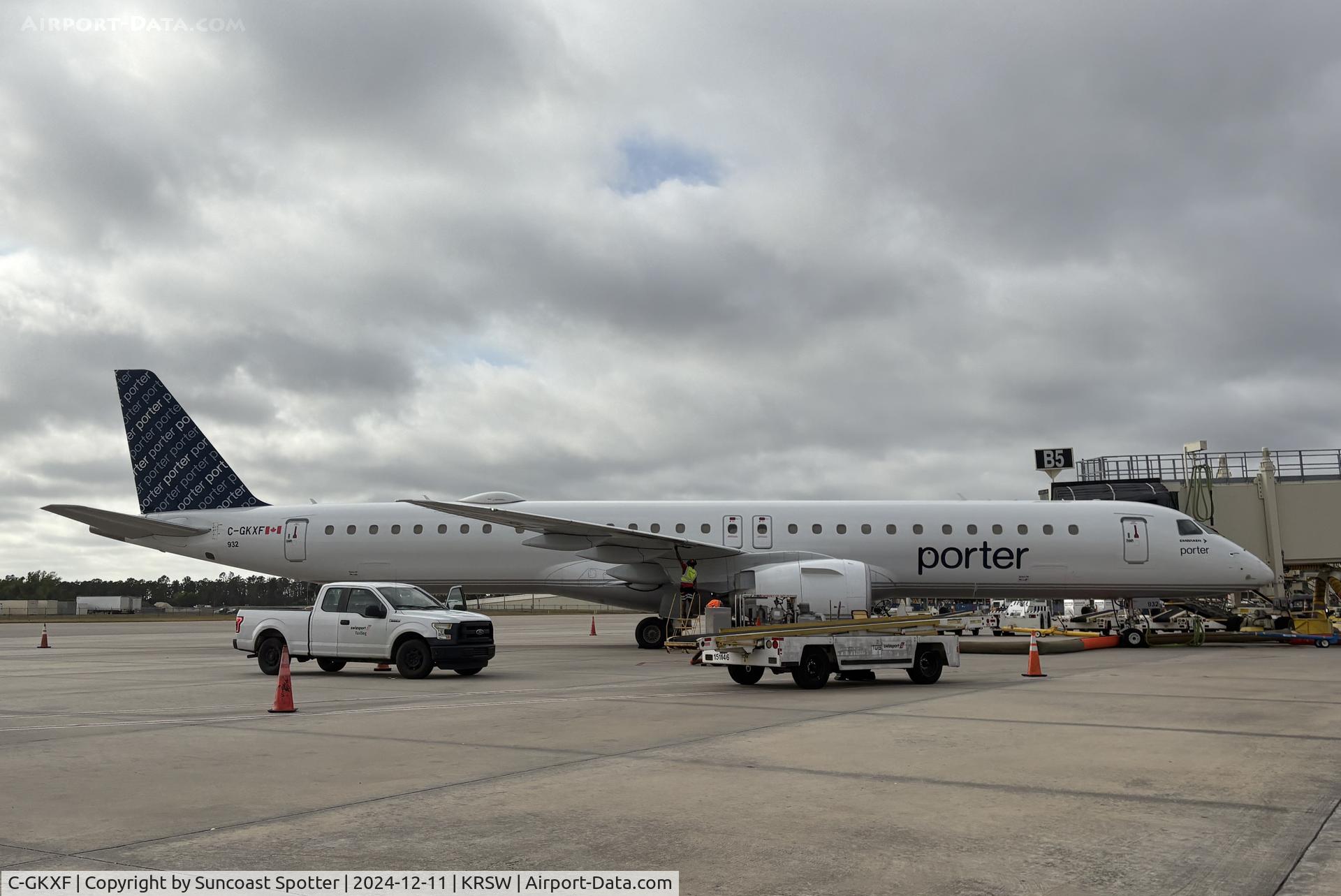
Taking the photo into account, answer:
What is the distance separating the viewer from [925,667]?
16484mm

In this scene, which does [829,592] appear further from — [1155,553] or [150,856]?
[150,856]

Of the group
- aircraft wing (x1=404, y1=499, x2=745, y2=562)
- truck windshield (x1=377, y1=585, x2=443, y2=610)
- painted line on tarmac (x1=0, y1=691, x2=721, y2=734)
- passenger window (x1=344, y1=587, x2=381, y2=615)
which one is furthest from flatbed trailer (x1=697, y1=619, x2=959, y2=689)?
aircraft wing (x1=404, y1=499, x2=745, y2=562)

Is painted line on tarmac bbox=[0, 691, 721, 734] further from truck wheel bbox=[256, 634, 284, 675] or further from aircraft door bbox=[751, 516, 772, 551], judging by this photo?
aircraft door bbox=[751, 516, 772, 551]

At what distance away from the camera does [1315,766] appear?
27.9 feet

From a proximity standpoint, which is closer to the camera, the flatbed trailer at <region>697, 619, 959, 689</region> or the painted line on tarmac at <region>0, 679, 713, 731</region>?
the painted line on tarmac at <region>0, 679, 713, 731</region>

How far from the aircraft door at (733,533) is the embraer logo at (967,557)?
4578 mm

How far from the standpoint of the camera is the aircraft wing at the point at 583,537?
23.4 m

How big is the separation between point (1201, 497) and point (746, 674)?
78.5 ft

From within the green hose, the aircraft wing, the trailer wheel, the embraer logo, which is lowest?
the trailer wheel

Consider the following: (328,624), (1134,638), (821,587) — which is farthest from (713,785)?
(1134,638)

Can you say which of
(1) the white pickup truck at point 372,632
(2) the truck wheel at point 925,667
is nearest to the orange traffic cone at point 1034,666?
(2) the truck wheel at point 925,667

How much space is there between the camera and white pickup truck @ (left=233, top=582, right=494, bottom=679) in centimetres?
1742

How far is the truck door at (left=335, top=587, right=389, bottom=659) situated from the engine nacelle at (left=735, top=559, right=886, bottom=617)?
7.36 meters

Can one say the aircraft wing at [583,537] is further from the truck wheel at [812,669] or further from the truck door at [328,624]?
the truck wheel at [812,669]
